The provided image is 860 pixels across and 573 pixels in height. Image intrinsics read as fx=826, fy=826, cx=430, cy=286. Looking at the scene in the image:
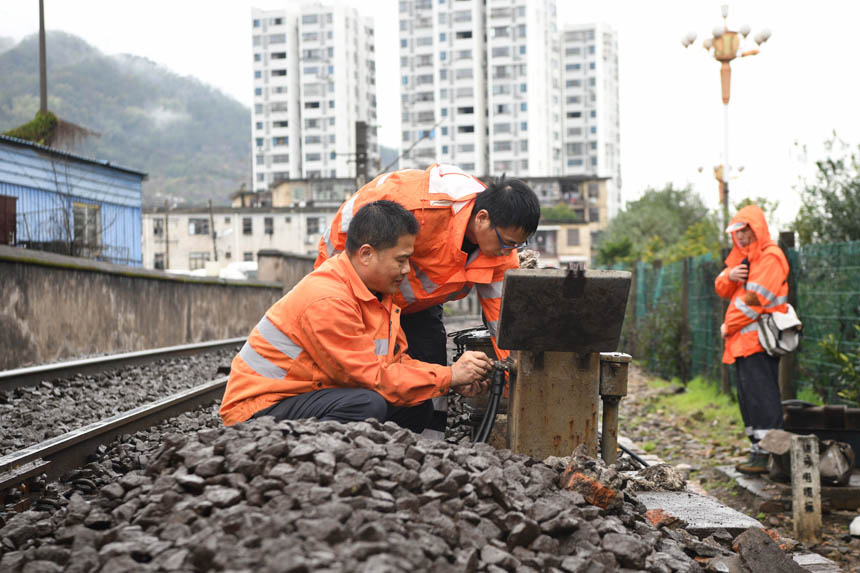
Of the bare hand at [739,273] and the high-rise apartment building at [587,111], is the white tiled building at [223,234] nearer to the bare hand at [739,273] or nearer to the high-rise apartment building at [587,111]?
the high-rise apartment building at [587,111]

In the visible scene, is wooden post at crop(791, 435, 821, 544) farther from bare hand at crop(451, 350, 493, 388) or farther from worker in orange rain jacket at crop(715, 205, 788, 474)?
bare hand at crop(451, 350, 493, 388)

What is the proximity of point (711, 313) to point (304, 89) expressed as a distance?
354 feet

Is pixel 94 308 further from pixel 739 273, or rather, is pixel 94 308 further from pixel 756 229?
pixel 756 229

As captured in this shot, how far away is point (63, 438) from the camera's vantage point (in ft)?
16.0

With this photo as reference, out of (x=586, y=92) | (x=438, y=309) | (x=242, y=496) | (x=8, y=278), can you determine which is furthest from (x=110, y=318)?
(x=586, y=92)

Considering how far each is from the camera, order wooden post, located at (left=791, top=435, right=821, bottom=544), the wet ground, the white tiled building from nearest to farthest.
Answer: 1. the wet ground
2. wooden post, located at (left=791, top=435, right=821, bottom=544)
3. the white tiled building

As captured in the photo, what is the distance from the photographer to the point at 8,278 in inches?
459

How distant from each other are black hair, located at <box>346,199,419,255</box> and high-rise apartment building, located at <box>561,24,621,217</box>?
107696mm

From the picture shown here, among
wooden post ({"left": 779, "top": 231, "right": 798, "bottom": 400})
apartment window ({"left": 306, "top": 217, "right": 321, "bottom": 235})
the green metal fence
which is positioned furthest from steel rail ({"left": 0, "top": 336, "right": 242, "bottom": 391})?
apartment window ({"left": 306, "top": 217, "right": 321, "bottom": 235})

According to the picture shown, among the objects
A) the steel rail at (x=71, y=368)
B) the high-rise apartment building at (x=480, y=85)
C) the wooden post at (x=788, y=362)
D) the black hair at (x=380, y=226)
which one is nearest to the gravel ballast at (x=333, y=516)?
the black hair at (x=380, y=226)

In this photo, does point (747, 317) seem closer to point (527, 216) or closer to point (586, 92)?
point (527, 216)

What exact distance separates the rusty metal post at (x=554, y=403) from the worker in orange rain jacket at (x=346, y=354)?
25 centimetres

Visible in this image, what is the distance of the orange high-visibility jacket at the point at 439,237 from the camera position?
180 inches

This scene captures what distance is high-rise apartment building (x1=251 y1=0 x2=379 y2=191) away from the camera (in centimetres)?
11294
